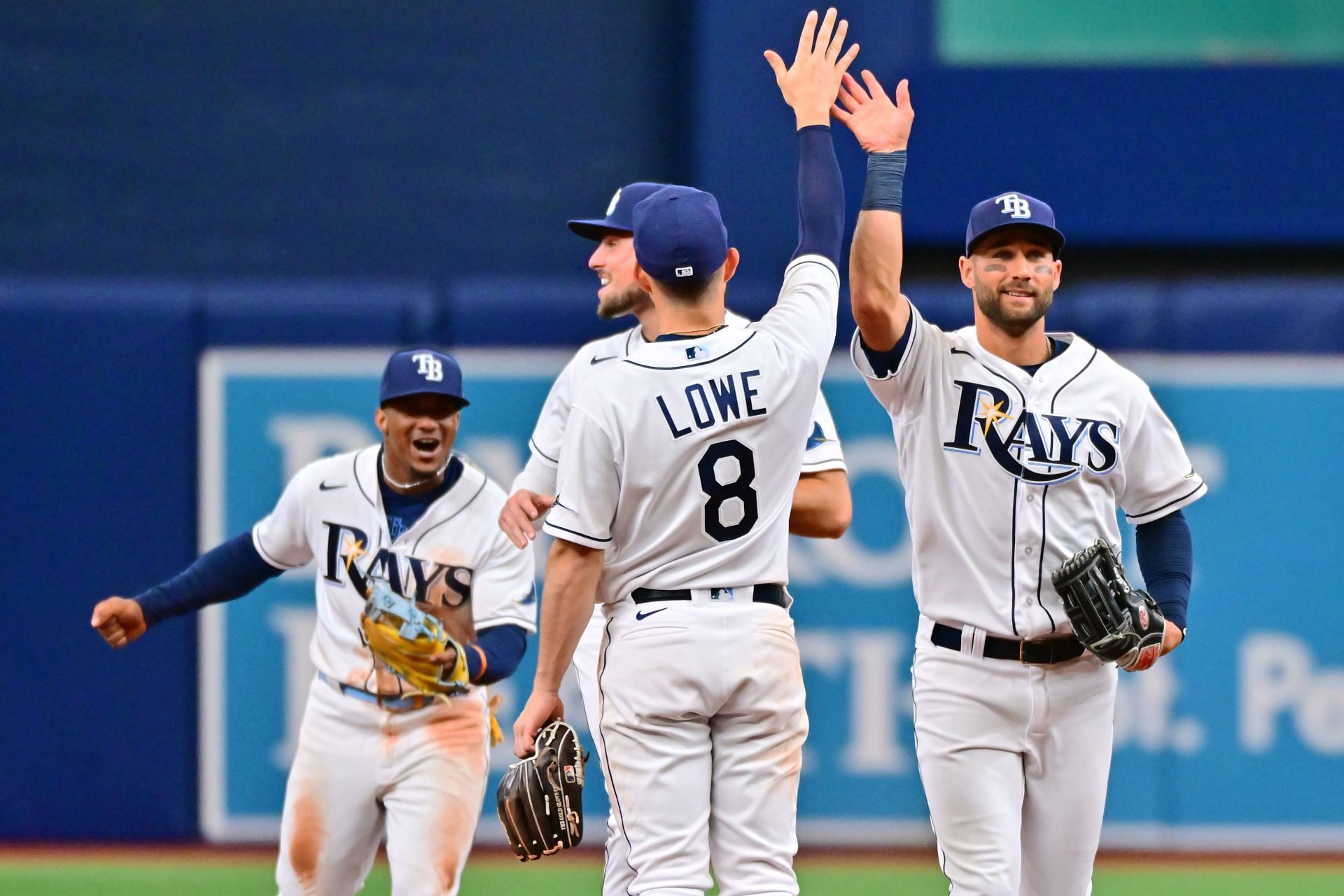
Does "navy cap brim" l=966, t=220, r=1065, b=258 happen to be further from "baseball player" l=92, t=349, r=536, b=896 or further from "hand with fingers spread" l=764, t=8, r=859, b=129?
"baseball player" l=92, t=349, r=536, b=896

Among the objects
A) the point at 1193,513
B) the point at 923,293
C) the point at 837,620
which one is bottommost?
the point at 837,620

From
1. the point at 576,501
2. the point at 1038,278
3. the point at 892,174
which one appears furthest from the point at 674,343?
the point at 1038,278

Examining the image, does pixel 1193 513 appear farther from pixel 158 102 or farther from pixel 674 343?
pixel 158 102

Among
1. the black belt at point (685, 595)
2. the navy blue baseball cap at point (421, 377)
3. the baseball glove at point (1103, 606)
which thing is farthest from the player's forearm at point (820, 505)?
the navy blue baseball cap at point (421, 377)

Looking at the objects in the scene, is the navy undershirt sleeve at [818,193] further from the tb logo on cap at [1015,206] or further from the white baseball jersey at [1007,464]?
the tb logo on cap at [1015,206]

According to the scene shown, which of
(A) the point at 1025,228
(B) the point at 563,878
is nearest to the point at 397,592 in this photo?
(A) the point at 1025,228

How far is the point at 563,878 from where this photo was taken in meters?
6.04

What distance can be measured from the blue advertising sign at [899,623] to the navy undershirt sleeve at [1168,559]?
2.59 metres

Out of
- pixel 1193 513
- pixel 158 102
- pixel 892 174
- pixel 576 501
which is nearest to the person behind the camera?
Answer: pixel 576 501

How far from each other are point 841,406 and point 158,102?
12.1ft

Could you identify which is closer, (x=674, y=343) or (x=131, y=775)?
(x=674, y=343)

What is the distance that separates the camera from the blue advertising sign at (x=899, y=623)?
6484 mm

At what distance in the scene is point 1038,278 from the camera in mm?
3707

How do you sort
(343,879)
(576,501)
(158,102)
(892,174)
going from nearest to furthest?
(576,501)
(892,174)
(343,879)
(158,102)
